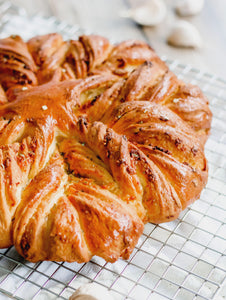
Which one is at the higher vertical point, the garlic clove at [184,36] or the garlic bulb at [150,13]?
the garlic bulb at [150,13]

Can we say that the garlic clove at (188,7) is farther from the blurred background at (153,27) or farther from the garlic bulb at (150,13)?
the garlic bulb at (150,13)

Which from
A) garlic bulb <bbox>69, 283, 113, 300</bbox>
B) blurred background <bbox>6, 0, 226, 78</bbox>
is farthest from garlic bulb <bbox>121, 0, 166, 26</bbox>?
garlic bulb <bbox>69, 283, 113, 300</bbox>

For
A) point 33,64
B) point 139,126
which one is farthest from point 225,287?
point 33,64

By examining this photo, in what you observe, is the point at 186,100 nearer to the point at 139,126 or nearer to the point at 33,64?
the point at 139,126

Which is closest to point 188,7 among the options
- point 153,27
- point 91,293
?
point 153,27

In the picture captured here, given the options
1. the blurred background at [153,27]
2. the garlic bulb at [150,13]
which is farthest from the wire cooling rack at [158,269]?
the garlic bulb at [150,13]

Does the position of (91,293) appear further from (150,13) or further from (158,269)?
(150,13)

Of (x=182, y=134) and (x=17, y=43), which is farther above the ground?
(x=17, y=43)
